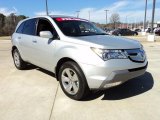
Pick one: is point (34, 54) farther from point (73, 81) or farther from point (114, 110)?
point (114, 110)

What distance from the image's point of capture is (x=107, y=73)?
445 cm

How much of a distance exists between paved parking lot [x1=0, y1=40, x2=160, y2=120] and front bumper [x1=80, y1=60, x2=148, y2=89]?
0.45m

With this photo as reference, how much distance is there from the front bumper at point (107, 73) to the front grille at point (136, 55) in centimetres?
13

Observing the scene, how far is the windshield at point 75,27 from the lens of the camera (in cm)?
559

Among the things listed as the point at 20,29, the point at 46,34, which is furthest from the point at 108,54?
the point at 20,29

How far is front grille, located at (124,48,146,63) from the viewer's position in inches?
186

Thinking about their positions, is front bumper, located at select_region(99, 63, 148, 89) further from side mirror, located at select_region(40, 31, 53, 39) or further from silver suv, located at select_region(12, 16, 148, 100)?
side mirror, located at select_region(40, 31, 53, 39)

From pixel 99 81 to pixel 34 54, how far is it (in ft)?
A: 8.14

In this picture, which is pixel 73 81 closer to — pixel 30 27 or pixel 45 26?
pixel 45 26

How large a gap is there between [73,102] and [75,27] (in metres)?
1.87

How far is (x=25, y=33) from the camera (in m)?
7.05

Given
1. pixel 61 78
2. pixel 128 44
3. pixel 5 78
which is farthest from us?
pixel 5 78

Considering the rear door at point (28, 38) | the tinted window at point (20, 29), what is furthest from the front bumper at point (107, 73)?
the tinted window at point (20, 29)

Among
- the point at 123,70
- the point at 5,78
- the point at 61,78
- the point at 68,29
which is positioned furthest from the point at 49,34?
the point at 5,78
